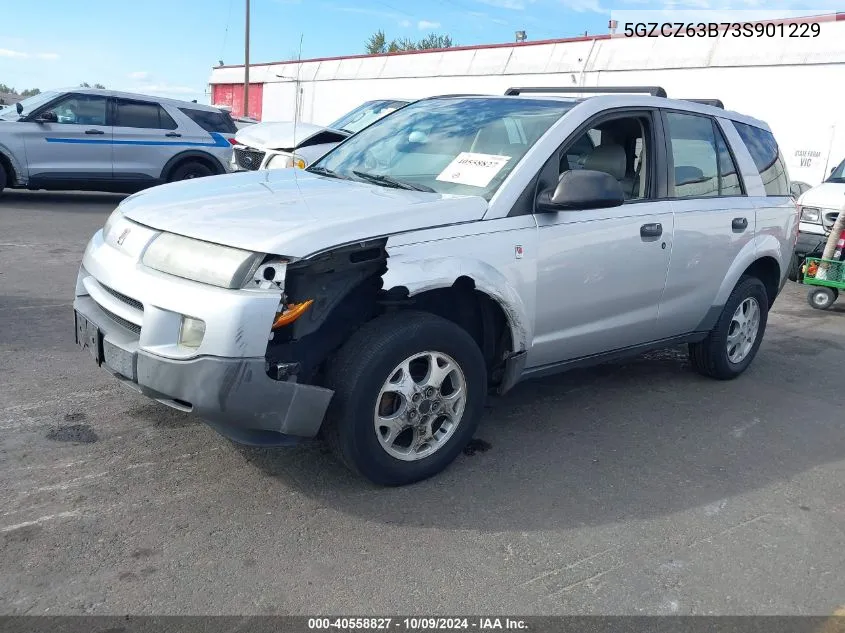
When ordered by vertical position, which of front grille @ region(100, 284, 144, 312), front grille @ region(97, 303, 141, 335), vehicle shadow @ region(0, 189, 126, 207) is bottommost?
vehicle shadow @ region(0, 189, 126, 207)

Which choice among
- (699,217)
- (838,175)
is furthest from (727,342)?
(838,175)

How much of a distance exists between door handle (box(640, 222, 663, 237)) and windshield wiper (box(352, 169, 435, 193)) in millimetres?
1285

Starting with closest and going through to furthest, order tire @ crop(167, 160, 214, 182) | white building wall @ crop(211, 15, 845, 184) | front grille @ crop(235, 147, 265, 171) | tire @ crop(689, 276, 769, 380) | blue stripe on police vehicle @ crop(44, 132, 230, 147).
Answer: tire @ crop(689, 276, 769, 380)
front grille @ crop(235, 147, 265, 171)
blue stripe on police vehicle @ crop(44, 132, 230, 147)
tire @ crop(167, 160, 214, 182)
white building wall @ crop(211, 15, 845, 184)

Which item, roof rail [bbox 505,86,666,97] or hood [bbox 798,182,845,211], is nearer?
roof rail [bbox 505,86,666,97]

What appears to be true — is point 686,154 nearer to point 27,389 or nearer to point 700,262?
point 700,262

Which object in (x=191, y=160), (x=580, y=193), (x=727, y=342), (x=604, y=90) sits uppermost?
(x=604, y=90)

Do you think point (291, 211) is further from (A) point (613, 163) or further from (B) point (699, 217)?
(B) point (699, 217)

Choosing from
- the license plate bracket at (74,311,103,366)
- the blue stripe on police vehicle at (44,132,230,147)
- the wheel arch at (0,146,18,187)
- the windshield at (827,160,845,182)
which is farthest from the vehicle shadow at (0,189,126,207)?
the windshield at (827,160,845,182)

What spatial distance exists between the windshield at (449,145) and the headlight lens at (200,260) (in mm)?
1191

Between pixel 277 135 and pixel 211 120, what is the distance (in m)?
3.79

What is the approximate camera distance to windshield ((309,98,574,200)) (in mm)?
4008

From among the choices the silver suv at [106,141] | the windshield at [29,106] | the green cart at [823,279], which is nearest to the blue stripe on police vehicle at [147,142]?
the silver suv at [106,141]

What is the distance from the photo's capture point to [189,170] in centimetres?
1318

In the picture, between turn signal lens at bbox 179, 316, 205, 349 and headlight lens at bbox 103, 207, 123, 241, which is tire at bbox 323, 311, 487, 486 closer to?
turn signal lens at bbox 179, 316, 205, 349
